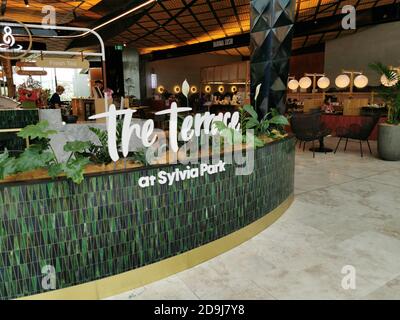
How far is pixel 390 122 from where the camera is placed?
6.79m

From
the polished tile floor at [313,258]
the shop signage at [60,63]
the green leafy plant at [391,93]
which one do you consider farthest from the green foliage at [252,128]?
the shop signage at [60,63]

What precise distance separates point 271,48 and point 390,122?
408 centimetres

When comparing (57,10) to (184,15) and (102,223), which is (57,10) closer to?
(184,15)

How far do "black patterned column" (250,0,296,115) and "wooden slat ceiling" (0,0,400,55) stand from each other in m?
4.71

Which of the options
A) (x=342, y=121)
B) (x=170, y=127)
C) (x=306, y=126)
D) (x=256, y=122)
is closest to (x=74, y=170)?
(x=170, y=127)

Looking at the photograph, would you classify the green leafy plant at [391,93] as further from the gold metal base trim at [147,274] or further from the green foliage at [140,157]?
the green foliage at [140,157]

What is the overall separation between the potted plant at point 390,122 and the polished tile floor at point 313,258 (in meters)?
2.29

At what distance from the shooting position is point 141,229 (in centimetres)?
249

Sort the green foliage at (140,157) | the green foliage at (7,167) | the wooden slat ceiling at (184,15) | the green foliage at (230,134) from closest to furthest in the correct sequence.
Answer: the green foliage at (7,167), the green foliage at (140,157), the green foliage at (230,134), the wooden slat ceiling at (184,15)

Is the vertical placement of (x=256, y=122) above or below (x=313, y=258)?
above

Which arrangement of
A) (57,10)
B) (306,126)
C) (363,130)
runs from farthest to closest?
(57,10) → (306,126) → (363,130)

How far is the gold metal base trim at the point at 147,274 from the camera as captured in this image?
227 cm

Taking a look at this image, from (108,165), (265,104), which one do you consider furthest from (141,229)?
(265,104)

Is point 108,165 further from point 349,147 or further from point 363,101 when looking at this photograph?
point 363,101
